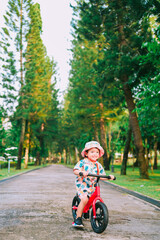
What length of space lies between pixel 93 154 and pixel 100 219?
3.66 ft

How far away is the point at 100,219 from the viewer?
461 centimetres

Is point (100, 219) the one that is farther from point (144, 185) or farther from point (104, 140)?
point (104, 140)

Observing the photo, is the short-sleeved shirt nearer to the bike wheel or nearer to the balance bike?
the balance bike

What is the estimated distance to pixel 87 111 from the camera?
98.8 ft

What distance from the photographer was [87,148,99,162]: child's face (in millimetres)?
4934

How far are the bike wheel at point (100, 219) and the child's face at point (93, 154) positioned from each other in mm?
786

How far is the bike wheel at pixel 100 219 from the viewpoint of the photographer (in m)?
4.41

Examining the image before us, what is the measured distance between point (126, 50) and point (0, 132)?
2406 cm

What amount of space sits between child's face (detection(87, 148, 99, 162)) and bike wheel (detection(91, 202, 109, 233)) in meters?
0.79

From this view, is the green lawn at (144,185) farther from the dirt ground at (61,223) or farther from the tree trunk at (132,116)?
the dirt ground at (61,223)

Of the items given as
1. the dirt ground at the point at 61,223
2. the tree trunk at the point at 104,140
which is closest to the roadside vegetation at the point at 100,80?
the tree trunk at the point at 104,140

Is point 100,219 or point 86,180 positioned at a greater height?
point 86,180

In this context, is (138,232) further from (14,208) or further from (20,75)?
(20,75)

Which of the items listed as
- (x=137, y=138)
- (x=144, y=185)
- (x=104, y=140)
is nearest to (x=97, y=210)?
(x=144, y=185)
